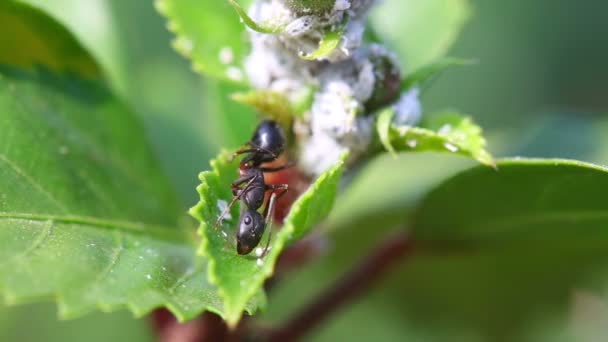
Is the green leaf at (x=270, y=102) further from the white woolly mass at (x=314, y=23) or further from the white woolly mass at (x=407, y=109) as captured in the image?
the white woolly mass at (x=407, y=109)

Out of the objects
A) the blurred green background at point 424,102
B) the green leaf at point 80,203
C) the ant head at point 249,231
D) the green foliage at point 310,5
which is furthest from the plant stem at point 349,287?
the green foliage at point 310,5

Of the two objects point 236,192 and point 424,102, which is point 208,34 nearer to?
point 236,192

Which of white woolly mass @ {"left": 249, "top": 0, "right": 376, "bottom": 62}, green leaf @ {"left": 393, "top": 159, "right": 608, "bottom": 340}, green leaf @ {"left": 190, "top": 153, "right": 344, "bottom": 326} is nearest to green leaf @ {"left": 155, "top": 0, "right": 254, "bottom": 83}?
white woolly mass @ {"left": 249, "top": 0, "right": 376, "bottom": 62}

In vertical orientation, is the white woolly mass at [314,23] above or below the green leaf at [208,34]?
below

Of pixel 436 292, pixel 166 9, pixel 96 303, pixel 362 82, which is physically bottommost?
pixel 96 303

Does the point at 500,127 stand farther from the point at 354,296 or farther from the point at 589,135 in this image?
the point at 354,296

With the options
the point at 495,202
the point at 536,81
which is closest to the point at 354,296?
the point at 495,202
